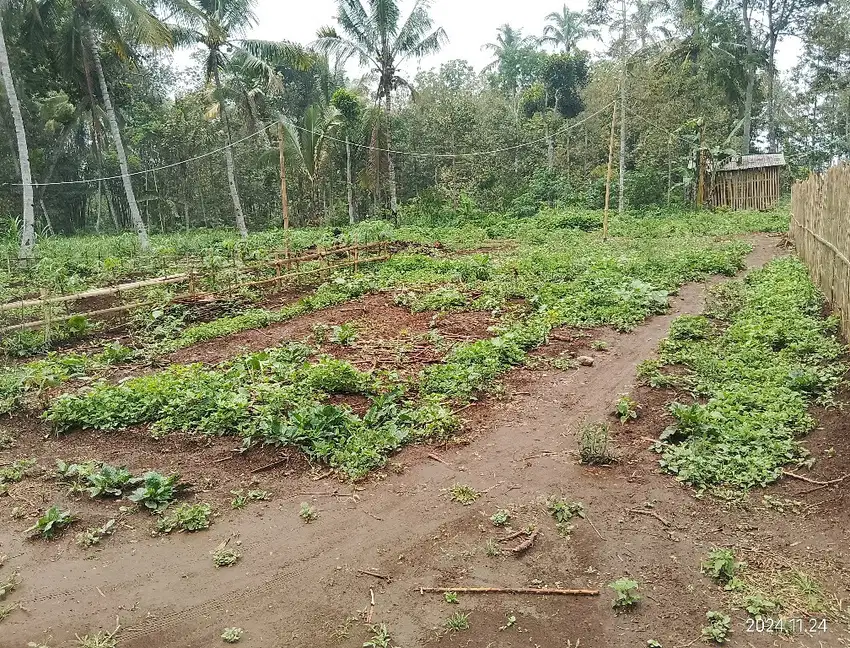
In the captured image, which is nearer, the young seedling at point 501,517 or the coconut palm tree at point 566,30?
the young seedling at point 501,517

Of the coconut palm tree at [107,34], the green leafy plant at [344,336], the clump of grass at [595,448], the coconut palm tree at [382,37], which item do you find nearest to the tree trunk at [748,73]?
the coconut palm tree at [382,37]

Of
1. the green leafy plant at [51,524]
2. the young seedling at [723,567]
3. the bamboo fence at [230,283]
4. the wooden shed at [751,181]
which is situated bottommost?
the young seedling at [723,567]

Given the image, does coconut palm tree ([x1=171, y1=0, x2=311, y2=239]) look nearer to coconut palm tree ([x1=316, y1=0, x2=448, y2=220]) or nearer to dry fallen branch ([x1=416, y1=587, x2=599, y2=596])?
coconut palm tree ([x1=316, y1=0, x2=448, y2=220])

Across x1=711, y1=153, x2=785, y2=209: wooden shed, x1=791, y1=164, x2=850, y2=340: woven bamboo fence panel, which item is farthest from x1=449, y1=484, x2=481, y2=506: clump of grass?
x1=711, y1=153, x2=785, y2=209: wooden shed

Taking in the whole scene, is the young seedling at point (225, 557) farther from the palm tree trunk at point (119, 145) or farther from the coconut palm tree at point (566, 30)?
the coconut palm tree at point (566, 30)

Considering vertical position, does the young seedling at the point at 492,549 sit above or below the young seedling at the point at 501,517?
below

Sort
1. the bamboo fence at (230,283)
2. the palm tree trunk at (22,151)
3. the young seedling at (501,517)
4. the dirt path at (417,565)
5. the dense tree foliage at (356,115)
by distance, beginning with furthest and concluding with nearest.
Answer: the dense tree foliage at (356,115) < the palm tree trunk at (22,151) < the bamboo fence at (230,283) < the young seedling at (501,517) < the dirt path at (417,565)

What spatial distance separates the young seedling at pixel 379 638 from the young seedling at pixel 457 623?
0.32 m

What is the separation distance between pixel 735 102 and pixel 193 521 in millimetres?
32683

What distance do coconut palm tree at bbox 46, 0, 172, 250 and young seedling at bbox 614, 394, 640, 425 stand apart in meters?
15.2

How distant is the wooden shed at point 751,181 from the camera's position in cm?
2230

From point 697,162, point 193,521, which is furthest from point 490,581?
point 697,162

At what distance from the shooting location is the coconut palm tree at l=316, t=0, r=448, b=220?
21109 millimetres
